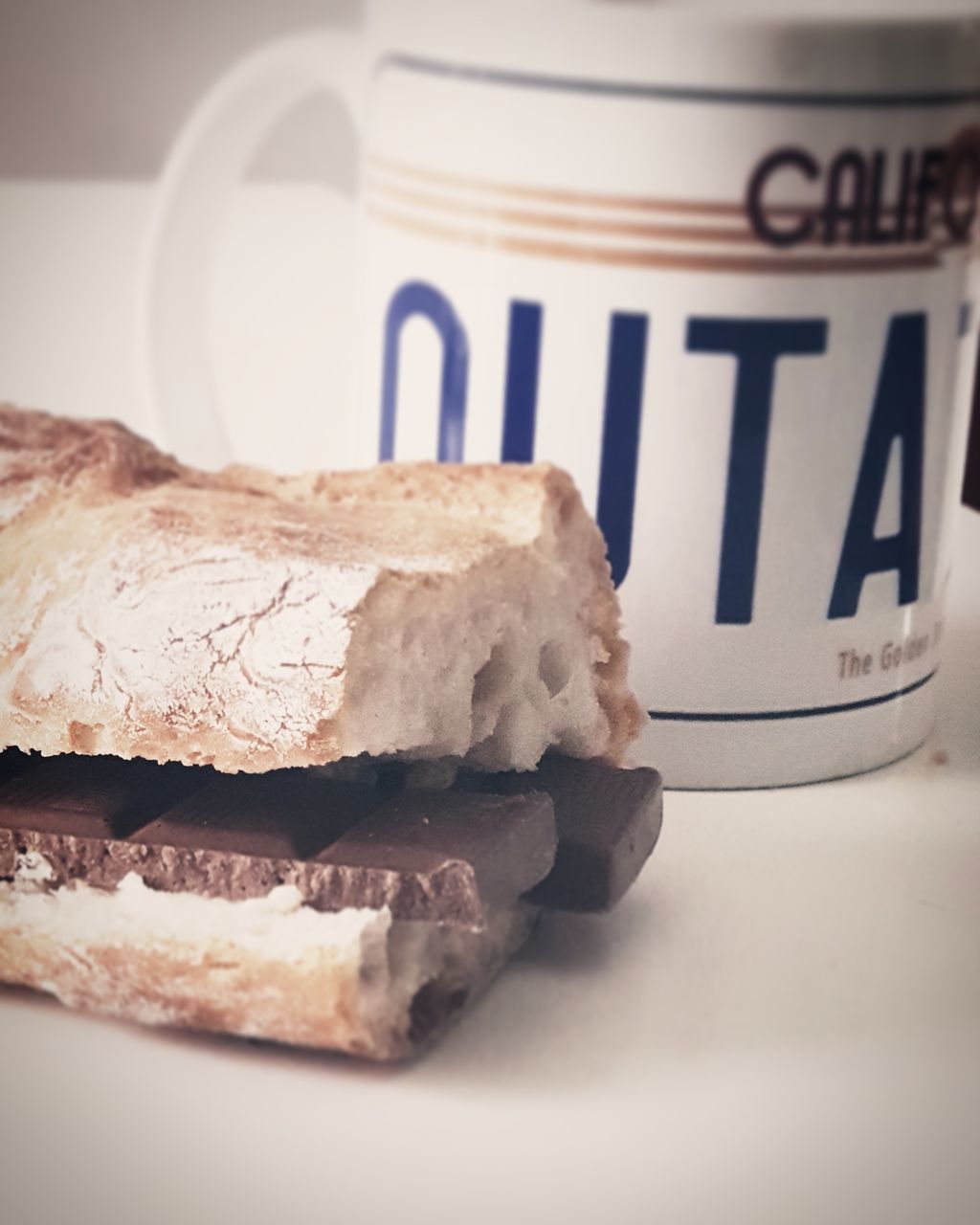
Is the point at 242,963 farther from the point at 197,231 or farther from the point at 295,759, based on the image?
the point at 197,231

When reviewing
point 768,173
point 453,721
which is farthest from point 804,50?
point 453,721

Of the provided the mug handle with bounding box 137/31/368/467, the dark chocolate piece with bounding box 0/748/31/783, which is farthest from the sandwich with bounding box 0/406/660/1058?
the mug handle with bounding box 137/31/368/467

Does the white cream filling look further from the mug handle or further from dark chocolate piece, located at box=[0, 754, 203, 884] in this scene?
the mug handle

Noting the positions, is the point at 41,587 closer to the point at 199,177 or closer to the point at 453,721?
the point at 453,721

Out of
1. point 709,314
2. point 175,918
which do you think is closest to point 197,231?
point 709,314

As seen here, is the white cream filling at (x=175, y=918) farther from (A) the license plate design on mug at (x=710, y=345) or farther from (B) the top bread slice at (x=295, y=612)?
(A) the license plate design on mug at (x=710, y=345)

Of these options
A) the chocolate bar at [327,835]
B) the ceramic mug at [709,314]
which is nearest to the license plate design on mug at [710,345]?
the ceramic mug at [709,314]
